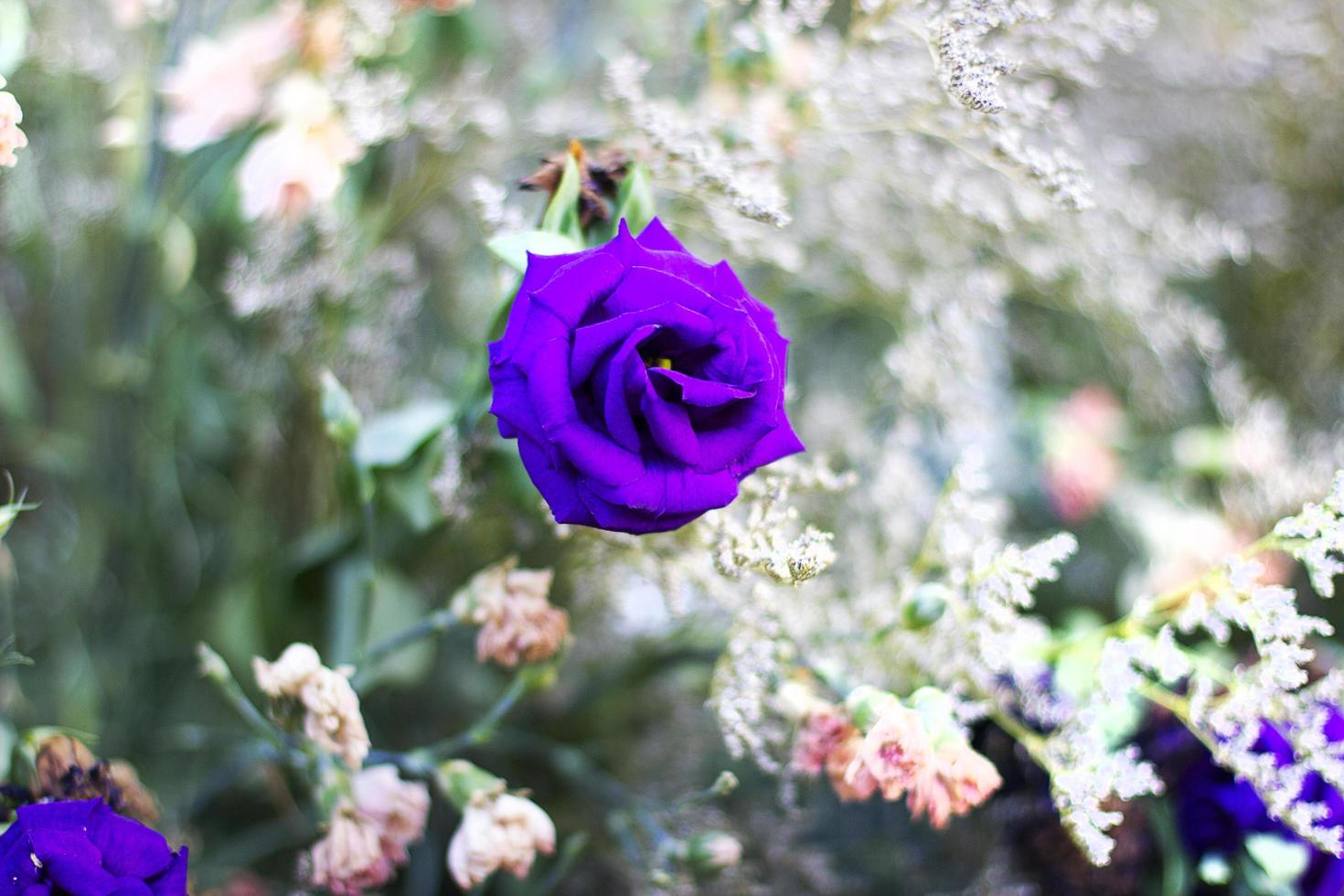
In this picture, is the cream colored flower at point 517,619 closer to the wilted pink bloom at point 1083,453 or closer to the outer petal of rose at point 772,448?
the outer petal of rose at point 772,448

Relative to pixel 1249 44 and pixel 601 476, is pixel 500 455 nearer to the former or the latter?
pixel 601 476

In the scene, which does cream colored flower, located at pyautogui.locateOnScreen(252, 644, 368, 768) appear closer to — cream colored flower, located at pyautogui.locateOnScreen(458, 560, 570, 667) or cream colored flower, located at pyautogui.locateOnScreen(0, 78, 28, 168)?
cream colored flower, located at pyautogui.locateOnScreen(458, 560, 570, 667)

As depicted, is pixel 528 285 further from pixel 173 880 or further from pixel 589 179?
pixel 173 880

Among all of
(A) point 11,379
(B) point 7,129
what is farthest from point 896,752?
(A) point 11,379

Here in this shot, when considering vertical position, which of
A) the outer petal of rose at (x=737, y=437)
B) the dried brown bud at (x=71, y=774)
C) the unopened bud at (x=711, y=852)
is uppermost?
the outer petal of rose at (x=737, y=437)

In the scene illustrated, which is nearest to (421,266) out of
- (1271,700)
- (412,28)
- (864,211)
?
(412,28)

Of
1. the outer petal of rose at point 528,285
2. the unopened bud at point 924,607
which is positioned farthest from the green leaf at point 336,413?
the unopened bud at point 924,607
